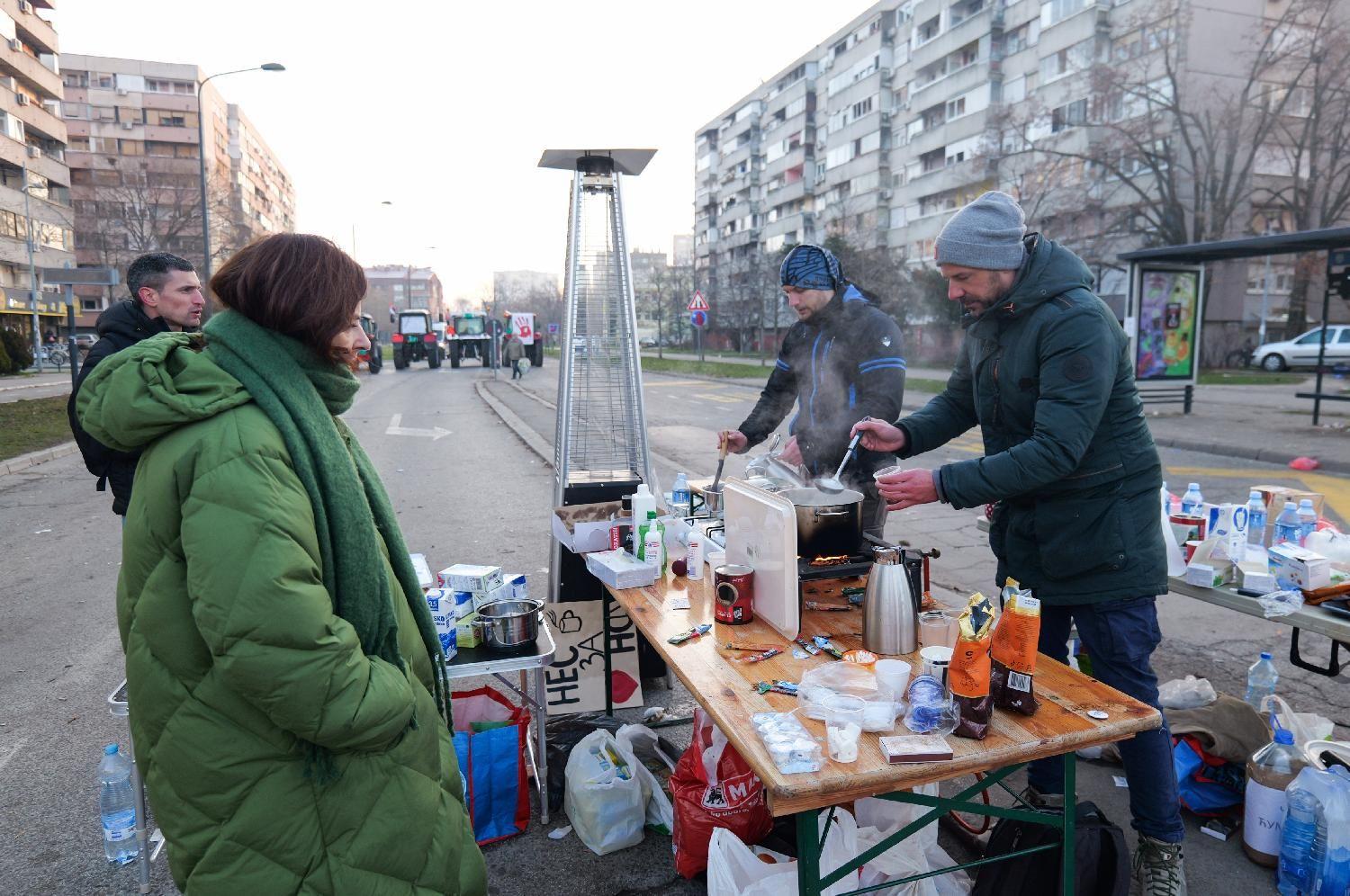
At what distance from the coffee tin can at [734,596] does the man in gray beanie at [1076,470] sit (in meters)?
0.51

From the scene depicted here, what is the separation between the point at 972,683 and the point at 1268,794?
160 cm

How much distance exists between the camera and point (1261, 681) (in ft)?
10.9

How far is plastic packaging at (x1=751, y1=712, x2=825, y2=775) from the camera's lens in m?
1.61

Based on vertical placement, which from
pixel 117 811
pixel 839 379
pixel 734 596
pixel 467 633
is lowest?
pixel 117 811

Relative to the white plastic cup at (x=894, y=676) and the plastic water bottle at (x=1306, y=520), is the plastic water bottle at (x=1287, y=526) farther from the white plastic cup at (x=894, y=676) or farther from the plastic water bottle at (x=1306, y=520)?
the white plastic cup at (x=894, y=676)

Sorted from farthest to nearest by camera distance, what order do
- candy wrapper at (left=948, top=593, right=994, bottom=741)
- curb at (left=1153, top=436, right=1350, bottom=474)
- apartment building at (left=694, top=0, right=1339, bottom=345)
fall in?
apartment building at (left=694, top=0, right=1339, bottom=345) < curb at (left=1153, top=436, right=1350, bottom=474) < candy wrapper at (left=948, top=593, right=994, bottom=741)

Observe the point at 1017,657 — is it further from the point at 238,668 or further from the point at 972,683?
the point at 238,668

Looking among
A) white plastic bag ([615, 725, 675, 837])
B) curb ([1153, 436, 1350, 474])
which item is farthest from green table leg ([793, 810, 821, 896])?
curb ([1153, 436, 1350, 474])

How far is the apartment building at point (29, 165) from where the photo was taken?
1527 inches

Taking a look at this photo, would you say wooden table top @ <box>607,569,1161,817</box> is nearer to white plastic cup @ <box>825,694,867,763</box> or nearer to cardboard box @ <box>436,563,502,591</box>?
white plastic cup @ <box>825,694,867,763</box>

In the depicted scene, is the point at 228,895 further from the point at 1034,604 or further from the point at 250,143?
the point at 250,143

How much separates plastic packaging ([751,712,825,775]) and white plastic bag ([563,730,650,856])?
114cm

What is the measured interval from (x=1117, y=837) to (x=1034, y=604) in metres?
0.84

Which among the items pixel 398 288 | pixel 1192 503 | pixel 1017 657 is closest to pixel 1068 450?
pixel 1017 657
